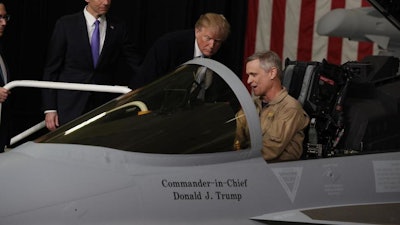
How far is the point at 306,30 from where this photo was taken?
7812 millimetres

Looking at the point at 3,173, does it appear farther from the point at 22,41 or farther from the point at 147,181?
the point at 22,41

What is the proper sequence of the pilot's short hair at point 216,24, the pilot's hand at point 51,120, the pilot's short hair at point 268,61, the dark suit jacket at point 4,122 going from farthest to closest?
the dark suit jacket at point 4,122, the pilot's hand at point 51,120, the pilot's short hair at point 216,24, the pilot's short hair at point 268,61

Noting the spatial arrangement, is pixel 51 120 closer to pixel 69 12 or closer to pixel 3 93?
pixel 3 93

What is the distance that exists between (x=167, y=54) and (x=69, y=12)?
11.1 feet

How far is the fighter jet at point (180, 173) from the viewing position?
315cm

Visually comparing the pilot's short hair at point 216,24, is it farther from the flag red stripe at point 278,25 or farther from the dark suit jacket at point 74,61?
the flag red stripe at point 278,25

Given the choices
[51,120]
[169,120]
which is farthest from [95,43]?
[169,120]

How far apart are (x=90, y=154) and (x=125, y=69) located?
15.8 ft

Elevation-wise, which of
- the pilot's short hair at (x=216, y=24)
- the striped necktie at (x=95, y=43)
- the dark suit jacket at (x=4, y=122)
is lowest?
Answer: the dark suit jacket at (x=4, y=122)

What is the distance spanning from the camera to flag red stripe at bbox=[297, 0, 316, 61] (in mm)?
7742

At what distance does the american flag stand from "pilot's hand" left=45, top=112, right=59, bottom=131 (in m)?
2.75

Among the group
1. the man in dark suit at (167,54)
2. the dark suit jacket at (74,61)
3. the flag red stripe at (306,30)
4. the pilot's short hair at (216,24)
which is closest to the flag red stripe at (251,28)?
the flag red stripe at (306,30)

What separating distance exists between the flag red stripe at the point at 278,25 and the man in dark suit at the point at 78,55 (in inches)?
102

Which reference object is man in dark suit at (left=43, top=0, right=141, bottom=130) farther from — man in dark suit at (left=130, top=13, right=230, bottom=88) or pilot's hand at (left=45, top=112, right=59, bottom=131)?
man in dark suit at (left=130, top=13, right=230, bottom=88)
